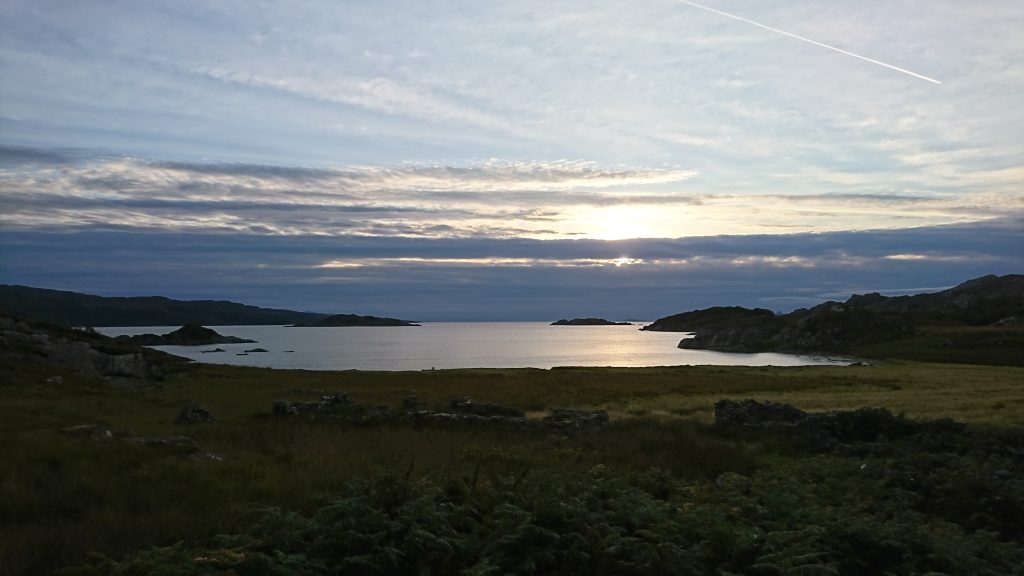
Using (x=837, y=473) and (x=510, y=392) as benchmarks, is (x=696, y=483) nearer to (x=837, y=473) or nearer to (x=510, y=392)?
(x=837, y=473)

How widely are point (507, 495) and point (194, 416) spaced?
16.4m

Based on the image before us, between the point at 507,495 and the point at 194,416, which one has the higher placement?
the point at 507,495

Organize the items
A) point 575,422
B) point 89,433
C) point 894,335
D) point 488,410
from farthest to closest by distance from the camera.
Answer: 1. point 894,335
2. point 488,410
3. point 575,422
4. point 89,433

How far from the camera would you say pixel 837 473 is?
43.2ft

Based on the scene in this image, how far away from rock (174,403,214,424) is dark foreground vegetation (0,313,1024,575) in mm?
65

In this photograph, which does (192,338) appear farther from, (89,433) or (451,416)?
(89,433)

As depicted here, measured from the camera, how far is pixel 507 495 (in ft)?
28.0

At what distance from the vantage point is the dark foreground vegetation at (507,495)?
6.85 meters

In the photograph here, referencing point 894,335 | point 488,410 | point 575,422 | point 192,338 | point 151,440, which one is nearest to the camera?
point 151,440

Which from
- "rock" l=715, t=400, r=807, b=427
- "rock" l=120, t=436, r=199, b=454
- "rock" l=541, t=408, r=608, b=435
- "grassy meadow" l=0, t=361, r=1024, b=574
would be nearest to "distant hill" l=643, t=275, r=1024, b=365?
"rock" l=715, t=400, r=807, b=427

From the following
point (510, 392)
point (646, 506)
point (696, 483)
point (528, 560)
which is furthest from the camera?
point (510, 392)

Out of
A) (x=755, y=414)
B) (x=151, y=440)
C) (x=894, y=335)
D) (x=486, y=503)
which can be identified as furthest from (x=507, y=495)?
(x=894, y=335)

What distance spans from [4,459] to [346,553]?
805cm

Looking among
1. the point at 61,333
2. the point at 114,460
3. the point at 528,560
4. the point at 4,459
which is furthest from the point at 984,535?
the point at 61,333
